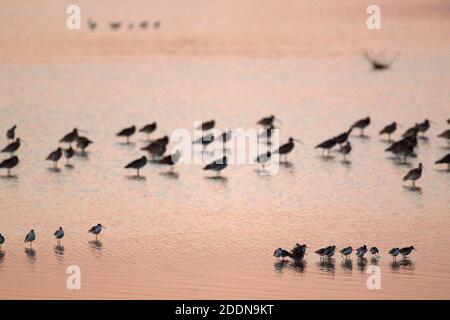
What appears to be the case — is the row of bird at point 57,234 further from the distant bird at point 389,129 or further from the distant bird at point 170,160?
the distant bird at point 389,129

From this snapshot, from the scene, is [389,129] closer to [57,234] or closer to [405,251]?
[405,251]

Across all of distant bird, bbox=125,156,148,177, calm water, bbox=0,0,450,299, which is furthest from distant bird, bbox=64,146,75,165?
distant bird, bbox=125,156,148,177

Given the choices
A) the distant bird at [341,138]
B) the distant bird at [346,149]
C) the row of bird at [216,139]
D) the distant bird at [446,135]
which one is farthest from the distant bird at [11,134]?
the distant bird at [446,135]

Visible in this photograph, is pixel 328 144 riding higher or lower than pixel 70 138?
lower

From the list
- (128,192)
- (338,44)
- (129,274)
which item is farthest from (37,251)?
(338,44)

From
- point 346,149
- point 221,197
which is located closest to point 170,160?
point 221,197

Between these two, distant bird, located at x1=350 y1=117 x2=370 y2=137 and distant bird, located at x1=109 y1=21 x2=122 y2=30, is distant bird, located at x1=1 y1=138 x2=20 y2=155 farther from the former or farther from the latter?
distant bird, located at x1=109 y1=21 x2=122 y2=30
